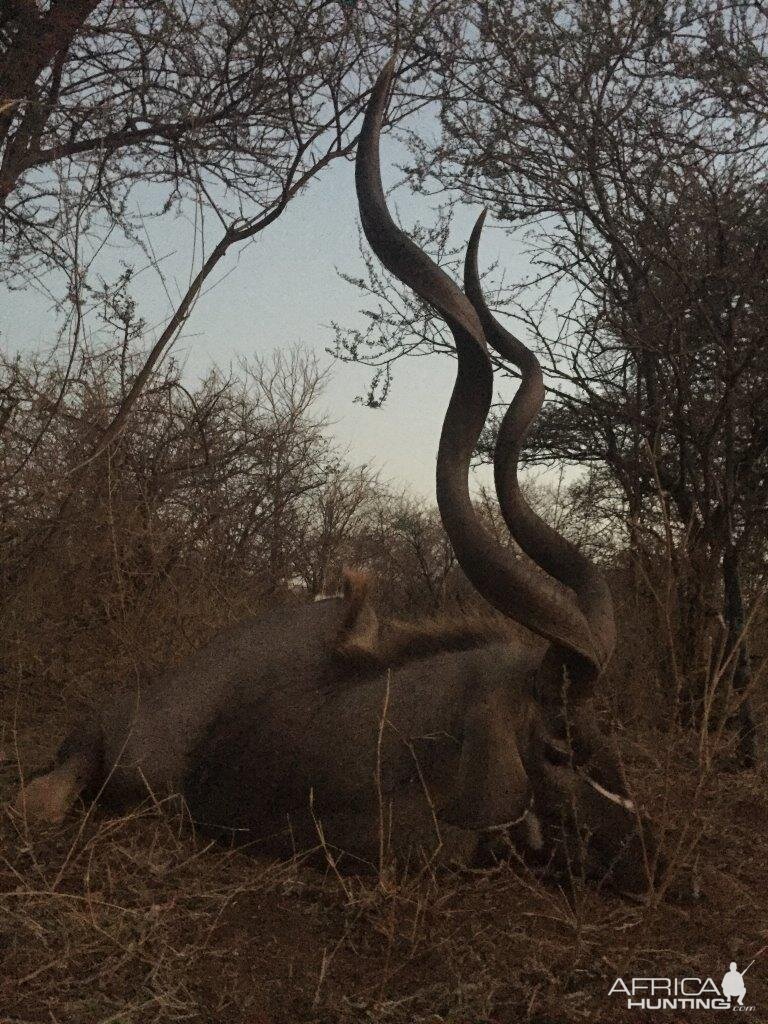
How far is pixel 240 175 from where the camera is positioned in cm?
615

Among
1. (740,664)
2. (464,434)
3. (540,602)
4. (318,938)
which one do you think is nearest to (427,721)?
(540,602)

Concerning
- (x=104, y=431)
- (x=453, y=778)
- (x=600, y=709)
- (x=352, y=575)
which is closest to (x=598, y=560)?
(x=600, y=709)

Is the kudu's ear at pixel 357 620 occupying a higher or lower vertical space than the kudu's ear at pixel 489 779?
higher

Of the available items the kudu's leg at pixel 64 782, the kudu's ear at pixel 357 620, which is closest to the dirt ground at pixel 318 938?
the kudu's leg at pixel 64 782

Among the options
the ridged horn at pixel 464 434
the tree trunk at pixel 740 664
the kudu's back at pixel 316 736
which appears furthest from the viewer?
the tree trunk at pixel 740 664

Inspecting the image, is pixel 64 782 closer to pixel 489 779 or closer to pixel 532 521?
pixel 489 779

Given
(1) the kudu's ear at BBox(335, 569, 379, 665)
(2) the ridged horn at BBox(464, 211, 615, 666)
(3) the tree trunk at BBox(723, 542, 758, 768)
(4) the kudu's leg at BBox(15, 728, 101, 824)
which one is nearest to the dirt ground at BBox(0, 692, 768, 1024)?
(4) the kudu's leg at BBox(15, 728, 101, 824)

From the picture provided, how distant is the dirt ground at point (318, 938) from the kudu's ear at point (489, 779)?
14 centimetres

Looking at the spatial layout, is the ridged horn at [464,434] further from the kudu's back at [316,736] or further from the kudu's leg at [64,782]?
the kudu's leg at [64,782]

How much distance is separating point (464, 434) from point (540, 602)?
0.50 metres

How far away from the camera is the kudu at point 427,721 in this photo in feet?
8.45

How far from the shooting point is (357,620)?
3275 millimetres

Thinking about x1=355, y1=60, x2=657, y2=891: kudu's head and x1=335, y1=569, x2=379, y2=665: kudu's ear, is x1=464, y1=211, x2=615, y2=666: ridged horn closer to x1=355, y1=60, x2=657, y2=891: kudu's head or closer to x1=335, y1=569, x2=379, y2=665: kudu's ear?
x1=355, y1=60, x2=657, y2=891: kudu's head

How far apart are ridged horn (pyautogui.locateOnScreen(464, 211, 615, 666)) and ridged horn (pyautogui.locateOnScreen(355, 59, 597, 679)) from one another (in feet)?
0.27
